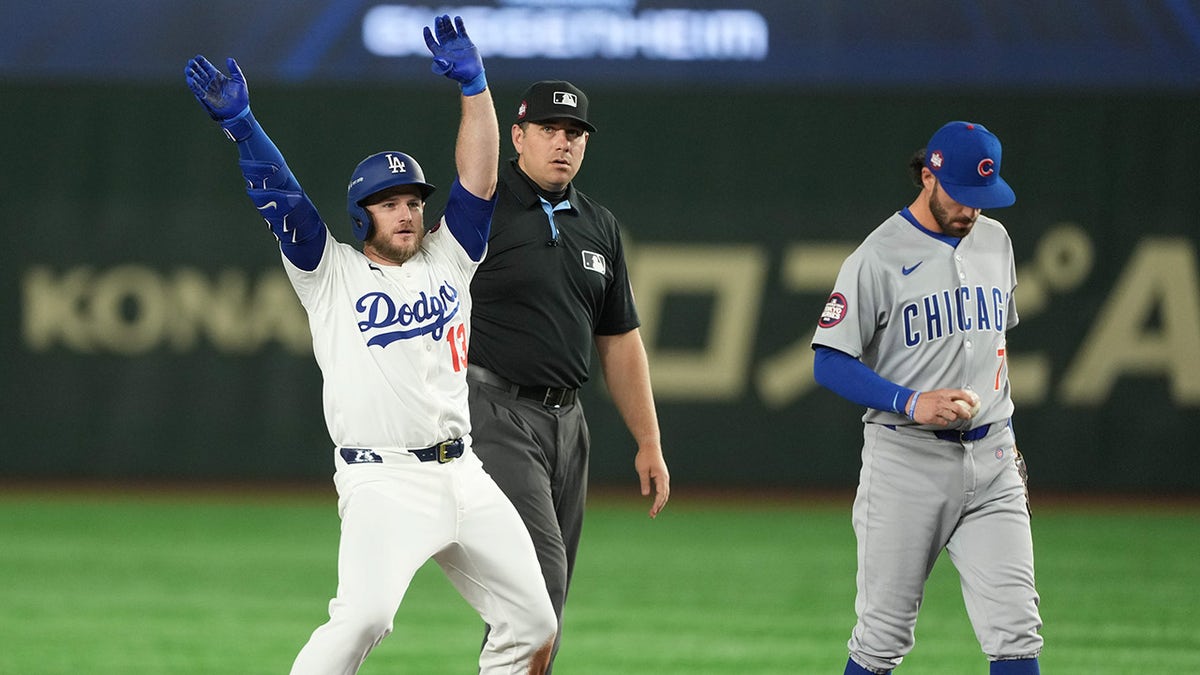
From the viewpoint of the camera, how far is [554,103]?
591cm

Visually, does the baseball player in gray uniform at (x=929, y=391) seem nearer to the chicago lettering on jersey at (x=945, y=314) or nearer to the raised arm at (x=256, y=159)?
the chicago lettering on jersey at (x=945, y=314)

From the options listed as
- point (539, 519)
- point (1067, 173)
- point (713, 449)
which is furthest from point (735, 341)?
point (539, 519)

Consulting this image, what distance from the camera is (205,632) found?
8.16m

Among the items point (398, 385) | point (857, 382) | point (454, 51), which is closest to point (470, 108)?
point (454, 51)

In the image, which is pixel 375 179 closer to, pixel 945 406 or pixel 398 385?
pixel 398 385

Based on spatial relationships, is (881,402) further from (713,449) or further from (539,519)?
(713,449)

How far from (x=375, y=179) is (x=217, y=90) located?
0.57 metres

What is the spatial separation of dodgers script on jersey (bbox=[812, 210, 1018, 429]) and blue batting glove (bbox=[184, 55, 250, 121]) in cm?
208

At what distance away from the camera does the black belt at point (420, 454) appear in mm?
5102

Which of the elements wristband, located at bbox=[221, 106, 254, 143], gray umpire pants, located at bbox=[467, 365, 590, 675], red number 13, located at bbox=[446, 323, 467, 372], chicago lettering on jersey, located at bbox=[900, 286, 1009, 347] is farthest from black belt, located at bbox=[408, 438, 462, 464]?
chicago lettering on jersey, located at bbox=[900, 286, 1009, 347]

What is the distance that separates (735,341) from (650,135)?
1990 millimetres

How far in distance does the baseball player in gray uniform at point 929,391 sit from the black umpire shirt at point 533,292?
966 millimetres

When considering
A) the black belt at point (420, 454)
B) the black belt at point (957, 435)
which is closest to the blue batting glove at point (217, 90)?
the black belt at point (420, 454)

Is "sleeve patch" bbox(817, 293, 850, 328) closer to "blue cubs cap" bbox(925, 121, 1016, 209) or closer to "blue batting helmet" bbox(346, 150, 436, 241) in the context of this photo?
"blue cubs cap" bbox(925, 121, 1016, 209)
